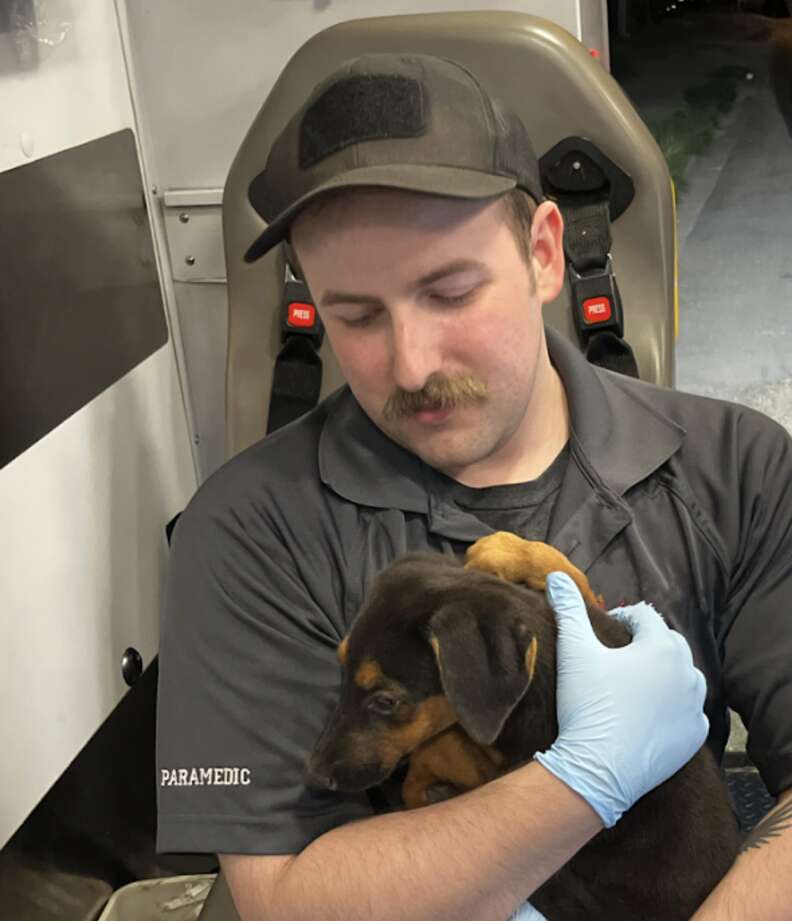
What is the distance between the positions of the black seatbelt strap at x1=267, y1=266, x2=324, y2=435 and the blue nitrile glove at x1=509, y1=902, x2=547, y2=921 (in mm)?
830

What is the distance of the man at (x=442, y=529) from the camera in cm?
111

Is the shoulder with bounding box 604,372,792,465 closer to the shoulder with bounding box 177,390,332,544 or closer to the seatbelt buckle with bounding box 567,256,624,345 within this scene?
the seatbelt buckle with bounding box 567,256,624,345

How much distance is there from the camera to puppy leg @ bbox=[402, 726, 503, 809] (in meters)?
1.17

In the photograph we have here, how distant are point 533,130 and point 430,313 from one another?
561mm

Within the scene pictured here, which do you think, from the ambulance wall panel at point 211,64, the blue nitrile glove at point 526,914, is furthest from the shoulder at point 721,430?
the ambulance wall panel at point 211,64

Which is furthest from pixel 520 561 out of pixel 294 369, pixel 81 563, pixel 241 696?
pixel 81 563

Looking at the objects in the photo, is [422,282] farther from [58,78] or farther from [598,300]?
[58,78]

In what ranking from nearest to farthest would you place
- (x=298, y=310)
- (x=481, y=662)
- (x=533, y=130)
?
1. (x=481, y=662)
2. (x=533, y=130)
3. (x=298, y=310)

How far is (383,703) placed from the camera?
1.12m

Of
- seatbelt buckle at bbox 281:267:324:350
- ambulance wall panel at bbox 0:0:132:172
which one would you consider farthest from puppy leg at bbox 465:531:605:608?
ambulance wall panel at bbox 0:0:132:172

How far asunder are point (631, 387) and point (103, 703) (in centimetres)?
98

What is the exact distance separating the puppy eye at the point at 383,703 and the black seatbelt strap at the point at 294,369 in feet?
A: 2.31

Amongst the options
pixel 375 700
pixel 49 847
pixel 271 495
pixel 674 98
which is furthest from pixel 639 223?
pixel 49 847

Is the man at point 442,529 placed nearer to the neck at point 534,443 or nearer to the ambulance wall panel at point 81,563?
the neck at point 534,443
